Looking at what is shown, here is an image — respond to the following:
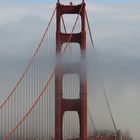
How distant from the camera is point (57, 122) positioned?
2483 cm

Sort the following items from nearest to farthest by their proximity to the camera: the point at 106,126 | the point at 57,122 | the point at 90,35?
1. the point at 57,122
2. the point at 90,35
3. the point at 106,126

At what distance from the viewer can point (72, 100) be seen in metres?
25.4

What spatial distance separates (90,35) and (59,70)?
3.15 meters

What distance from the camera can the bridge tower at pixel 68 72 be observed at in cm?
2484

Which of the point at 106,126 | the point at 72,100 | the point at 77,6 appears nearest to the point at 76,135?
the point at 72,100

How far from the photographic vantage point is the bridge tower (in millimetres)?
24844

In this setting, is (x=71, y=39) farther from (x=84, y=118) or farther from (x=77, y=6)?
(x=84, y=118)

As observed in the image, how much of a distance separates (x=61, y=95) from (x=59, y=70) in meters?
0.93

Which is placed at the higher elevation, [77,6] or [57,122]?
[77,6]

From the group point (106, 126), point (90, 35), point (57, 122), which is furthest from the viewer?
point (106, 126)

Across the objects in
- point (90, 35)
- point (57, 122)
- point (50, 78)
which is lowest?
point (57, 122)

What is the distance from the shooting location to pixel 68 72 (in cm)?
2522

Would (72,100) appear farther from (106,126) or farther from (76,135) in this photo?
(106,126)

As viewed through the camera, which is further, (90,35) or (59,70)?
(90,35)
